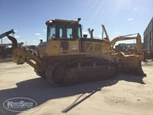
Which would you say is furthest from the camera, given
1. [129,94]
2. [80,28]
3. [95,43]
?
[95,43]

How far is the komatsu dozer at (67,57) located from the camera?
8438mm

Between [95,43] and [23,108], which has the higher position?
[95,43]

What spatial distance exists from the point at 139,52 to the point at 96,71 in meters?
4.24

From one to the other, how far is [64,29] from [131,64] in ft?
15.9

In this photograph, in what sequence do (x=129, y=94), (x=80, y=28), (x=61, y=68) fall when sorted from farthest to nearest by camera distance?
(x=80, y=28)
(x=61, y=68)
(x=129, y=94)

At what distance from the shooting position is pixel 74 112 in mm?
5078

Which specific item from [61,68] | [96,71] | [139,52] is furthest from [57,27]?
[139,52]

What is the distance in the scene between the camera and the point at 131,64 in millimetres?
11320

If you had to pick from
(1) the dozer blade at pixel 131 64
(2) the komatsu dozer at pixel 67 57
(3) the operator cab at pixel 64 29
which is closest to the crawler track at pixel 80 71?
(2) the komatsu dozer at pixel 67 57

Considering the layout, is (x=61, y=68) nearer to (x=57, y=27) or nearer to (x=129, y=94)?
(x=57, y=27)

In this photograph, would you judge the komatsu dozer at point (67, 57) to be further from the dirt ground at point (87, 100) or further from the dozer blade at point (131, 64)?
the dozer blade at point (131, 64)

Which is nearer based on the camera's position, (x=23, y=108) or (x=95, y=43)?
(x=23, y=108)

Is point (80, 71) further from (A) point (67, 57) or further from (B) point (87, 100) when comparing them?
(B) point (87, 100)

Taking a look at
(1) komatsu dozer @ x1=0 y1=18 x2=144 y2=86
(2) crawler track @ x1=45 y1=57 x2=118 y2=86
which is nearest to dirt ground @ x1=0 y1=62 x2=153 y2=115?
(2) crawler track @ x1=45 y1=57 x2=118 y2=86
